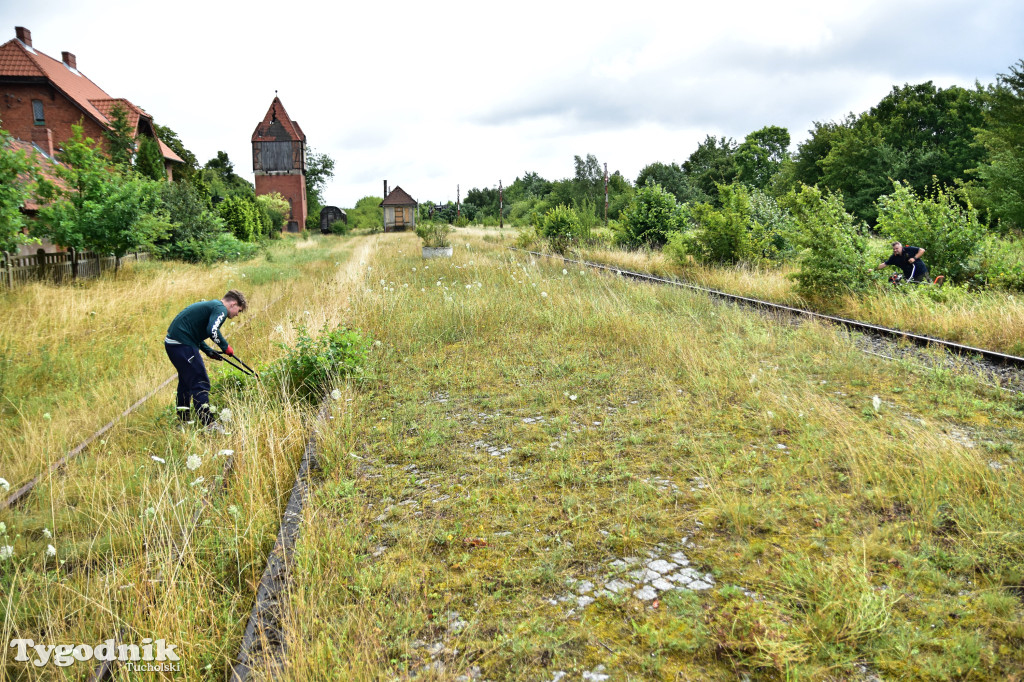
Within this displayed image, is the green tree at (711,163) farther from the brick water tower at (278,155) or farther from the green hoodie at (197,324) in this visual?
the green hoodie at (197,324)

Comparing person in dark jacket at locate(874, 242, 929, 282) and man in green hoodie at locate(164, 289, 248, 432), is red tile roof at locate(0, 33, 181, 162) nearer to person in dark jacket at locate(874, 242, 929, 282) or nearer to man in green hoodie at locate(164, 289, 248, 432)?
man in green hoodie at locate(164, 289, 248, 432)

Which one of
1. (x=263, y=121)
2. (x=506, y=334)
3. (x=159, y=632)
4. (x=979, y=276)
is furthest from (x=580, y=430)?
(x=263, y=121)

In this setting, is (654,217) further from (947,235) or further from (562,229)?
(947,235)

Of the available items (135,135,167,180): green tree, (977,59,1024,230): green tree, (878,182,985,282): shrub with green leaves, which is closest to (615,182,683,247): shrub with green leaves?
(878,182,985,282): shrub with green leaves

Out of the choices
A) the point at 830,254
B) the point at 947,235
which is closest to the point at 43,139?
the point at 830,254

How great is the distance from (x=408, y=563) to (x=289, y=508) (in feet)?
3.63

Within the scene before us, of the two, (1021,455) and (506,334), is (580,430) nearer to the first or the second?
(1021,455)

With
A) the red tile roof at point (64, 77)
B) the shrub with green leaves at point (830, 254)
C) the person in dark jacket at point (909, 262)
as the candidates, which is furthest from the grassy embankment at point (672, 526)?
the red tile roof at point (64, 77)

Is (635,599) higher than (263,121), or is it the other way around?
(263,121)

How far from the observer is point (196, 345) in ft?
19.8

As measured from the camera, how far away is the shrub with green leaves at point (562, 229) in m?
25.7

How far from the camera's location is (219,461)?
191 inches

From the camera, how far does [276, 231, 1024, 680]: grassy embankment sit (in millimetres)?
2652

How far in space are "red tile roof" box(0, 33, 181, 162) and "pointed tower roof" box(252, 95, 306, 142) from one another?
83.4 feet
